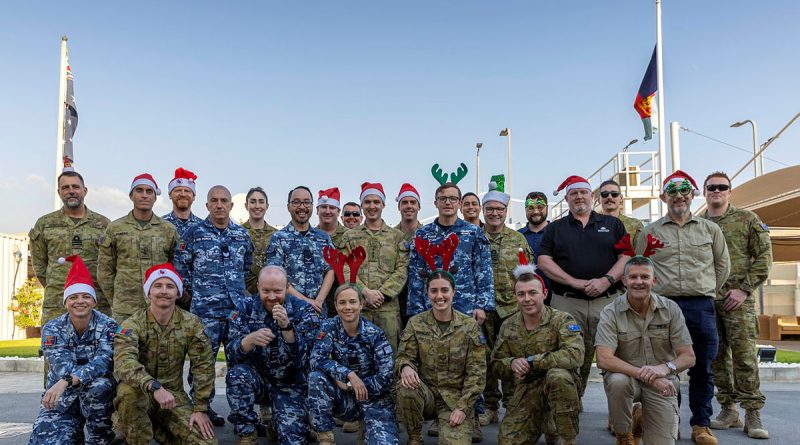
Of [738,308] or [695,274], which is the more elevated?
[695,274]

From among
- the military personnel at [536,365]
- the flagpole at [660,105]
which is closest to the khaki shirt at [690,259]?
the military personnel at [536,365]

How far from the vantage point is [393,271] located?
5.85 meters

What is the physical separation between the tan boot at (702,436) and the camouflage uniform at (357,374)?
95.4 inches

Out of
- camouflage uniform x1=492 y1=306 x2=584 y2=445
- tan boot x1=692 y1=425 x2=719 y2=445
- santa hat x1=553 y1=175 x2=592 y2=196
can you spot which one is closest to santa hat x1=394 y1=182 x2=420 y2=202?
santa hat x1=553 y1=175 x2=592 y2=196

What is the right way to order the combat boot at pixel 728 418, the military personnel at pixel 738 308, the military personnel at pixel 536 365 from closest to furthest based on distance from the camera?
1. the military personnel at pixel 536 365
2. the military personnel at pixel 738 308
3. the combat boot at pixel 728 418

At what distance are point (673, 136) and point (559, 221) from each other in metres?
11.4

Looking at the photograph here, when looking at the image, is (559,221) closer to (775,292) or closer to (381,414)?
(381,414)

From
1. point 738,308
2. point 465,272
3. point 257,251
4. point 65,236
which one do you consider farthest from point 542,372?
point 65,236

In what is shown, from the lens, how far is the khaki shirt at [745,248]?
545 cm

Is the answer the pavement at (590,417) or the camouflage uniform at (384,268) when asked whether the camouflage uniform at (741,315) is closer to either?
the pavement at (590,417)

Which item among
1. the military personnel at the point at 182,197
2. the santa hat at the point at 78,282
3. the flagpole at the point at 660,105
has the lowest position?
the santa hat at the point at 78,282

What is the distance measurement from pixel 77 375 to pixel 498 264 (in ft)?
11.9

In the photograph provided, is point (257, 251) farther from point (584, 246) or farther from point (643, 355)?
point (643, 355)

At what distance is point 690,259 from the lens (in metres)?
5.07
